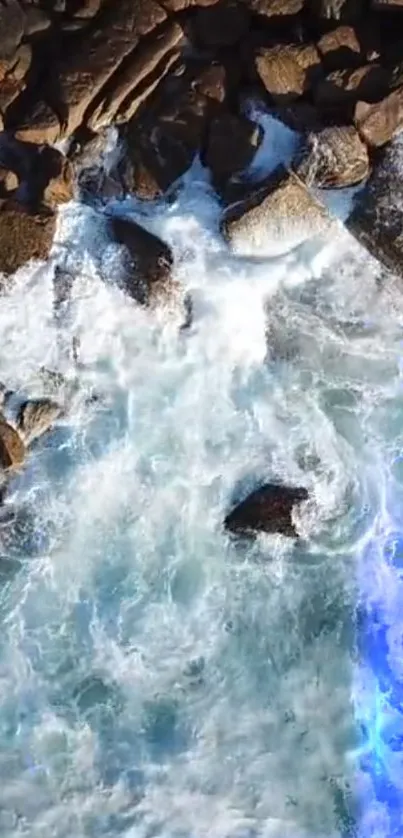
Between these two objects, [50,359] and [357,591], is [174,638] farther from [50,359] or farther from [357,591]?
[50,359]

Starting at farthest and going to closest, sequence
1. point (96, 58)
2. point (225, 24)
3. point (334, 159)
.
Result: 1. point (225, 24)
2. point (334, 159)
3. point (96, 58)

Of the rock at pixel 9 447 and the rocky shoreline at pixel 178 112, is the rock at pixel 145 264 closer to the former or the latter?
the rocky shoreline at pixel 178 112

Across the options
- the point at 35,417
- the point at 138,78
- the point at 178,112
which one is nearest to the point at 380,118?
the point at 178,112

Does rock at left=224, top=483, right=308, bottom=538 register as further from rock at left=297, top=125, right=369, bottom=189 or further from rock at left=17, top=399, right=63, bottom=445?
rock at left=297, top=125, right=369, bottom=189

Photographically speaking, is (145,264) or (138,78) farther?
(145,264)

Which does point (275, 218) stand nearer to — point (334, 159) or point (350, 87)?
point (334, 159)

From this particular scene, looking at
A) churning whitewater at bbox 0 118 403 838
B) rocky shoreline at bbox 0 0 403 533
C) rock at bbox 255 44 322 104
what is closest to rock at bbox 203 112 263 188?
rocky shoreline at bbox 0 0 403 533
